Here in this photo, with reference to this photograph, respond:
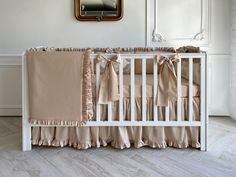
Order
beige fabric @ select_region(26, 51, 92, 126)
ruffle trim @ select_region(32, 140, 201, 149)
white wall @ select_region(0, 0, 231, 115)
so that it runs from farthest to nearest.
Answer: white wall @ select_region(0, 0, 231, 115)
ruffle trim @ select_region(32, 140, 201, 149)
beige fabric @ select_region(26, 51, 92, 126)

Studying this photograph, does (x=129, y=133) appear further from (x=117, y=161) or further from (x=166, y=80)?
(x=166, y=80)

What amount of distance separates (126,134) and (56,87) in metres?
0.72

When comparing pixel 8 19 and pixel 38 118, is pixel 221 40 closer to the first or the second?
pixel 38 118

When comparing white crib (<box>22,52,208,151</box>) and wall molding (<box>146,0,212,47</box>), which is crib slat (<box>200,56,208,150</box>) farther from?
wall molding (<box>146,0,212,47</box>)

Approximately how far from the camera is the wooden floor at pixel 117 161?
1.89 m

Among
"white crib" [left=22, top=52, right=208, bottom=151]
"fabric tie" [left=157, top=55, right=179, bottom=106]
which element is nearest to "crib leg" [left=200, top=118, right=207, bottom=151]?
"white crib" [left=22, top=52, right=208, bottom=151]

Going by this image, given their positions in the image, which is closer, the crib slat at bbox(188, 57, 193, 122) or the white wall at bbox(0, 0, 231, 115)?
the crib slat at bbox(188, 57, 193, 122)

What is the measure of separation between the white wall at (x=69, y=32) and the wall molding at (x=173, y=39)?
0.06 m

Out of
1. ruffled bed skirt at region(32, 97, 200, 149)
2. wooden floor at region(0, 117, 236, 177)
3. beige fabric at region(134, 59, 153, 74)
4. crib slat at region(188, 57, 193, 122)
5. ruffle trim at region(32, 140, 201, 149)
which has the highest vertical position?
beige fabric at region(134, 59, 153, 74)

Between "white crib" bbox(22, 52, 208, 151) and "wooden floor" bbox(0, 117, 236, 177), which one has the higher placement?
"white crib" bbox(22, 52, 208, 151)

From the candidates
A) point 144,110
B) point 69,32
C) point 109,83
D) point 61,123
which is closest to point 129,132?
point 144,110

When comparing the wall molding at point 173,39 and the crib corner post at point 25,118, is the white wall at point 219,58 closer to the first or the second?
the wall molding at point 173,39

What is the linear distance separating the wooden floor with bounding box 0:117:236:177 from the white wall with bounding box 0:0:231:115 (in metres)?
1.20

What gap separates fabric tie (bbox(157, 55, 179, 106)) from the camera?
223 centimetres
